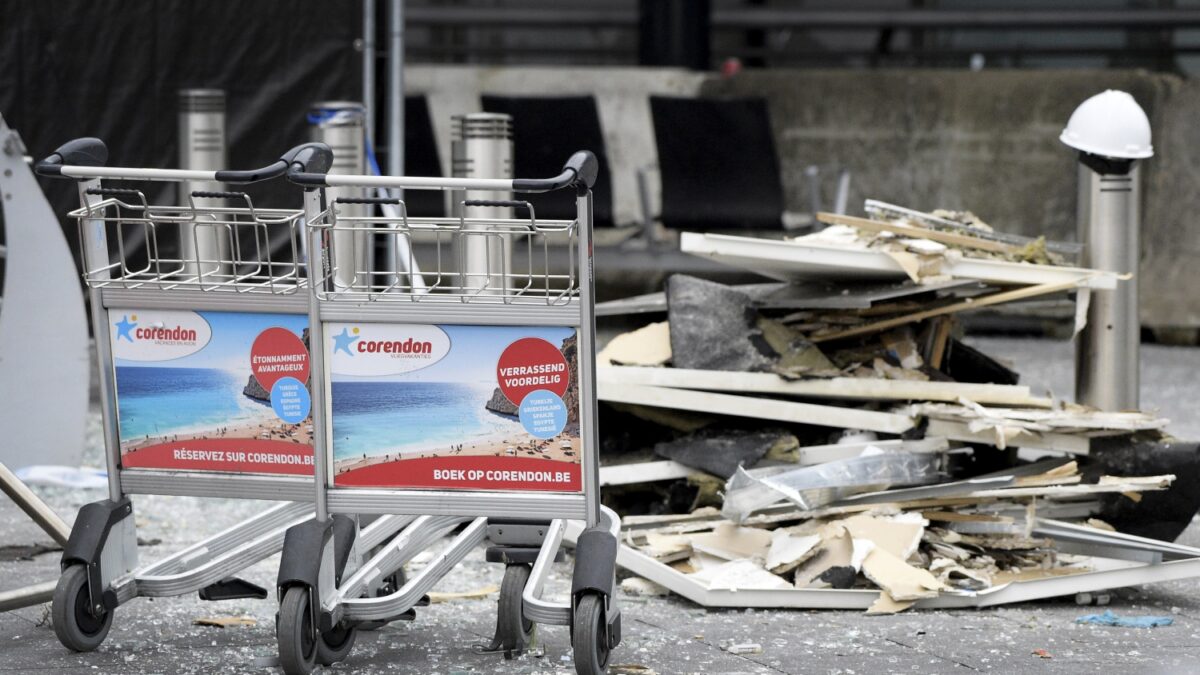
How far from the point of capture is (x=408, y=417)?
152 inches

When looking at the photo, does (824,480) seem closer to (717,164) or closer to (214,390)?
(214,390)

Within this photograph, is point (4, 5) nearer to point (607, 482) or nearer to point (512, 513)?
point (607, 482)

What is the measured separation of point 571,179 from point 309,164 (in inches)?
28.8

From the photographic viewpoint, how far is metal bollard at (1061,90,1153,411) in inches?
227

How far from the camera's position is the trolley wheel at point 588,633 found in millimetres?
3734

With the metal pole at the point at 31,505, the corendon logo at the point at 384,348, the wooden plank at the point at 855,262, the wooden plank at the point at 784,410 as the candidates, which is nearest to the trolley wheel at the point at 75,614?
the metal pole at the point at 31,505

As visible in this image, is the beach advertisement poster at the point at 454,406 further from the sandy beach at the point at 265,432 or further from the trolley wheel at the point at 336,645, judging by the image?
the trolley wheel at the point at 336,645

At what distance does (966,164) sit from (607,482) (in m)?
7.42

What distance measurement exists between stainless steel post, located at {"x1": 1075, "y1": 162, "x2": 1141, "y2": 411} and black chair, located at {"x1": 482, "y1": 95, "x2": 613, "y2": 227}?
6350 mm

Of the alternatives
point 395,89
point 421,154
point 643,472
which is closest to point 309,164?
point 643,472

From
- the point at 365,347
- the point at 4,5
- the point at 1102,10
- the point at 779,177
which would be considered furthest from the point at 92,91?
the point at 1102,10

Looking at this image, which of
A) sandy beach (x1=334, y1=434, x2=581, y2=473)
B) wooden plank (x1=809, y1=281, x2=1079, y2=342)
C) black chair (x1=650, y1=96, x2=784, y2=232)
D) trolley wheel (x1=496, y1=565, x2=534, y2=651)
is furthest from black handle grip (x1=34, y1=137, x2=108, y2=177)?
black chair (x1=650, y1=96, x2=784, y2=232)

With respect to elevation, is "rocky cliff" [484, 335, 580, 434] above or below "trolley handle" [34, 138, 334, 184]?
below

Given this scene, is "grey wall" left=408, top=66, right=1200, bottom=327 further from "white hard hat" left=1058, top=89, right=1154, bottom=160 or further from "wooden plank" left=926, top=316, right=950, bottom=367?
"wooden plank" left=926, top=316, right=950, bottom=367
